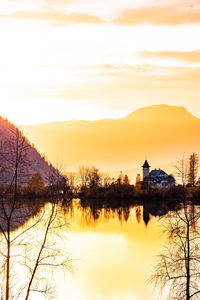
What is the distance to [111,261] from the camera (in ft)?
128

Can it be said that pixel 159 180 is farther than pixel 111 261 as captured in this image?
Yes

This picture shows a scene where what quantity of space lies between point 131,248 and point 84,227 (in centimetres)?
1525

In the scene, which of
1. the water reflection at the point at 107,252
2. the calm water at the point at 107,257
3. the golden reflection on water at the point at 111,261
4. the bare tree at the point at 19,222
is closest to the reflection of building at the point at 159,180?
the water reflection at the point at 107,252

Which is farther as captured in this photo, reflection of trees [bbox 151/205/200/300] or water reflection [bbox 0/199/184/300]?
water reflection [bbox 0/199/184/300]

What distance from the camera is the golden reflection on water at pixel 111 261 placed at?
1176 inches

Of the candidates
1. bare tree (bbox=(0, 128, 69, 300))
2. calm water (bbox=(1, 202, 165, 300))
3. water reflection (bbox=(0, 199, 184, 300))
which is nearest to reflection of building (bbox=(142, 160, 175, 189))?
water reflection (bbox=(0, 199, 184, 300))

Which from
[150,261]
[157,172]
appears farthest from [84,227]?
Answer: [157,172]

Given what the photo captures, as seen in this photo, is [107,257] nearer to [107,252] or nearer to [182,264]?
[107,252]

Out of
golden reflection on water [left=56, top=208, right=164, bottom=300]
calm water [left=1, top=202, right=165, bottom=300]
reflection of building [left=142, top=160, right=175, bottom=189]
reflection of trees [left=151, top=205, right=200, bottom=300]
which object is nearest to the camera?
reflection of trees [left=151, top=205, right=200, bottom=300]

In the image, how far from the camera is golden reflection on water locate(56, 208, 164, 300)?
1176 inches

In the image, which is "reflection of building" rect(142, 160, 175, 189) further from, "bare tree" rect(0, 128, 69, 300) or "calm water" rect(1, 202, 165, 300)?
"bare tree" rect(0, 128, 69, 300)

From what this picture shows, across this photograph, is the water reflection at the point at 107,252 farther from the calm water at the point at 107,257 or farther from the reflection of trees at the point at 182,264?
the reflection of trees at the point at 182,264

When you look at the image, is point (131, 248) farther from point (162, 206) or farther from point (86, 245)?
point (162, 206)

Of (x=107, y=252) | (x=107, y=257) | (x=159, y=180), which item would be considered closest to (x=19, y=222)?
(x=107, y=257)
